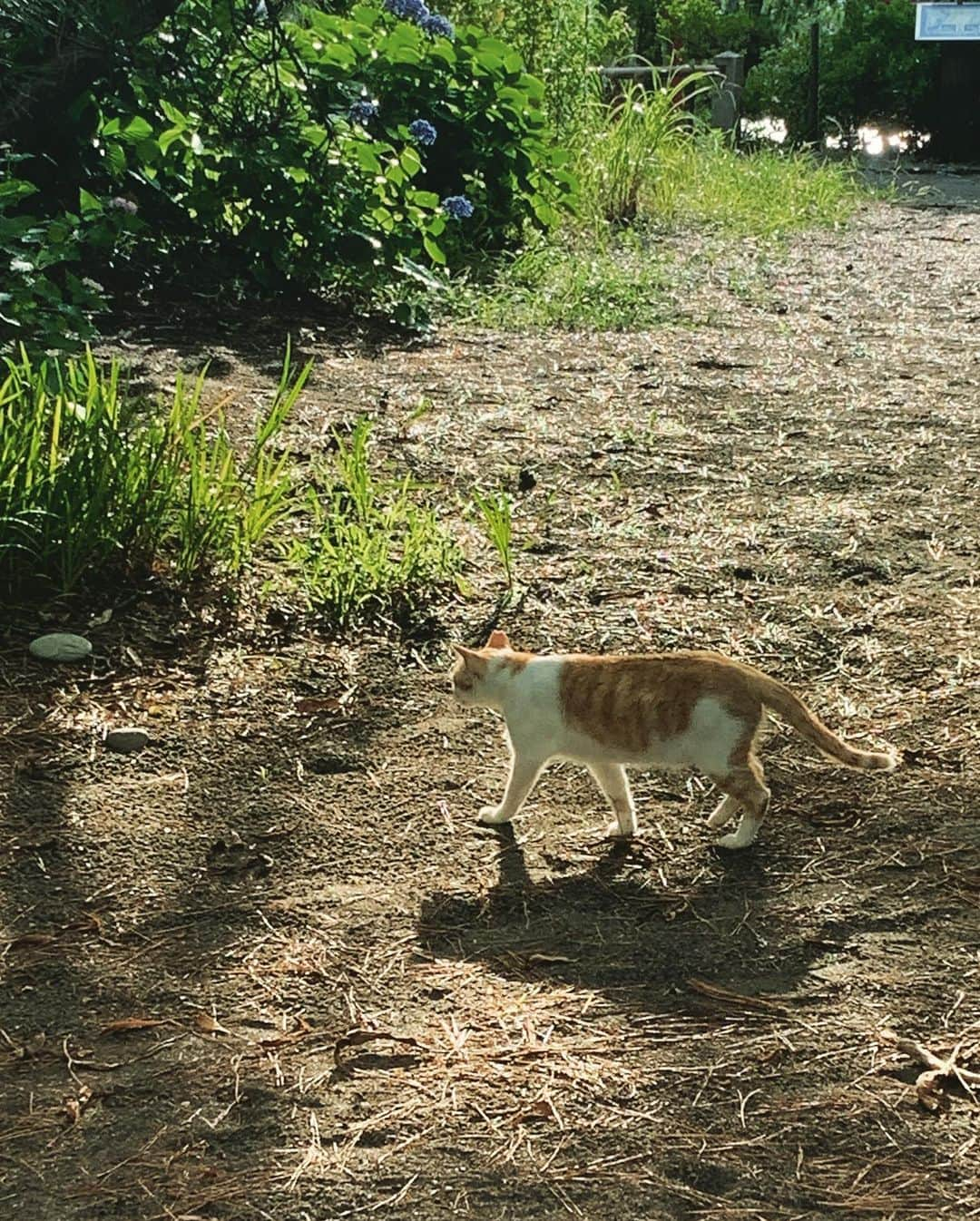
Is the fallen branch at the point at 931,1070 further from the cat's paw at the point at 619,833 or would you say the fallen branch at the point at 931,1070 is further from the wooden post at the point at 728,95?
the wooden post at the point at 728,95

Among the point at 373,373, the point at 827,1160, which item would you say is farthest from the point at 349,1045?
the point at 373,373

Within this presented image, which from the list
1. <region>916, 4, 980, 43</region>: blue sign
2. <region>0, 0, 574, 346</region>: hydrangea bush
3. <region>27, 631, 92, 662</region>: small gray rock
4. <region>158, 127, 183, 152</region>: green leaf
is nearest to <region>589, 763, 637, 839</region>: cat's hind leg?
<region>27, 631, 92, 662</region>: small gray rock

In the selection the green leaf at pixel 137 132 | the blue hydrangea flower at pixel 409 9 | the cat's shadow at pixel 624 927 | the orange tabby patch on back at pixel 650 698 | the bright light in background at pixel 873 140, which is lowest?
the cat's shadow at pixel 624 927

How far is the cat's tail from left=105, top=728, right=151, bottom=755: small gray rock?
1.28 metres

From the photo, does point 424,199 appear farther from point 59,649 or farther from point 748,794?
point 748,794

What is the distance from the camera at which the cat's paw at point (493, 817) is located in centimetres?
281

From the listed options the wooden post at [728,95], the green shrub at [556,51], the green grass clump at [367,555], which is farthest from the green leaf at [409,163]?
the wooden post at [728,95]

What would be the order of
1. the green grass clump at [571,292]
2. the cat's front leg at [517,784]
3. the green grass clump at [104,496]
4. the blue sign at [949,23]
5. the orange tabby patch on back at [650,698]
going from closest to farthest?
the orange tabby patch on back at [650,698] → the cat's front leg at [517,784] → the green grass clump at [104,496] → the green grass clump at [571,292] → the blue sign at [949,23]

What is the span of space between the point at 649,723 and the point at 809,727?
0.98ft

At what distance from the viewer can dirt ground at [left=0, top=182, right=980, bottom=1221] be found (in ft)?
6.40

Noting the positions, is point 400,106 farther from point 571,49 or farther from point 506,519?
point 506,519

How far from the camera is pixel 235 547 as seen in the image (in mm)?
3658

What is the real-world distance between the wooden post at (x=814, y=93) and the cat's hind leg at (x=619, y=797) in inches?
495

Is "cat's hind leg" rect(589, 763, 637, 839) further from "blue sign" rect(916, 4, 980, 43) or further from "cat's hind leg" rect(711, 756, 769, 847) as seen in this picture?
"blue sign" rect(916, 4, 980, 43)
